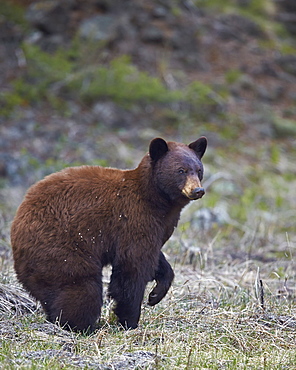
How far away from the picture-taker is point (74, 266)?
14.1 feet

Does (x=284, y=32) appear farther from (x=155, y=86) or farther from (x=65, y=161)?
(x=65, y=161)

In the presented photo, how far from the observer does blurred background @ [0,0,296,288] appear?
442 inches

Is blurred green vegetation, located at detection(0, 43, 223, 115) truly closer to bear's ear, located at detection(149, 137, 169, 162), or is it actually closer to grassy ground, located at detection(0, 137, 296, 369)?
grassy ground, located at detection(0, 137, 296, 369)

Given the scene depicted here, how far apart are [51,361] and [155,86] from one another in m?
11.4

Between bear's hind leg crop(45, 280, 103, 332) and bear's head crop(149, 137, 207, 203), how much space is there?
1014 mm

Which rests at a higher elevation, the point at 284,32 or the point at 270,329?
the point at 270,329

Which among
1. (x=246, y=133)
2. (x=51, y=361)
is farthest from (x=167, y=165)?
(x=246, y=133)

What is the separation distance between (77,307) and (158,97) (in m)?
10.3

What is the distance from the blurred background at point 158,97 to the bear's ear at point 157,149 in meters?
4.06

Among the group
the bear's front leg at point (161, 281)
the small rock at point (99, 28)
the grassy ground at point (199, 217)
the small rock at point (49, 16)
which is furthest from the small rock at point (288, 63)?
the bear's front leg at point (161, 281)

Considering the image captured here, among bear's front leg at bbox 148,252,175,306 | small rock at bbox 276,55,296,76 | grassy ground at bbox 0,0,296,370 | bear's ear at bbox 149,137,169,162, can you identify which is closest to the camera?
grassy ground at bbox 0,0,296,370

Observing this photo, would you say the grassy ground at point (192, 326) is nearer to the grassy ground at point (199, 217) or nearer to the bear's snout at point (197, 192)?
the grassy ground at point (199, 217)

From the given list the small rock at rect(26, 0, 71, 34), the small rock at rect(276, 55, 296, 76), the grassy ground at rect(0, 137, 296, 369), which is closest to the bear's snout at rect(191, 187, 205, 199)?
the grassy ground at rect(0, 137, 296, 369)

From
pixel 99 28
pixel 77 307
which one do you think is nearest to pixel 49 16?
pixel 99 28
